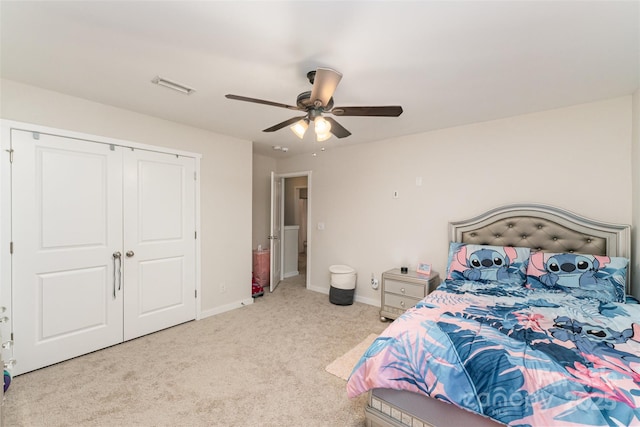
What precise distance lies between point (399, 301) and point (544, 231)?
1.67 meters

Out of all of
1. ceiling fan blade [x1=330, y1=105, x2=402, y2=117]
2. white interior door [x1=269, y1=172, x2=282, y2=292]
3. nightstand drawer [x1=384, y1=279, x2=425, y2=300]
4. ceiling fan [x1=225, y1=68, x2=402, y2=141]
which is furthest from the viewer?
white interior door [x1=269, y1=172, x2=282, y2=292]

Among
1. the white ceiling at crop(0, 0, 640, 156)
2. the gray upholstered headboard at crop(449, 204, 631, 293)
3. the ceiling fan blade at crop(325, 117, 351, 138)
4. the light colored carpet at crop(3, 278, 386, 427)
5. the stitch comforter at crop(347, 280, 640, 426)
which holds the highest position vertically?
the white ceiling at crop(0, 0, 640, 156)

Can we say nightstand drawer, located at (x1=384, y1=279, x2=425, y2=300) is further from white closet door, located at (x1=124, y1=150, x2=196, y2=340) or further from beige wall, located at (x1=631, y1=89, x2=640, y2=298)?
white closet door, located at (x1=124, y1=150, x2=196, y2=340)

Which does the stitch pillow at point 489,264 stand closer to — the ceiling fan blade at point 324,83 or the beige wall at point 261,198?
the ceiling fan blade at point 324,83

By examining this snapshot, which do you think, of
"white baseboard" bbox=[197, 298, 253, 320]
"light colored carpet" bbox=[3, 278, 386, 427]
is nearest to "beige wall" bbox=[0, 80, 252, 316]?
"white baseboard" bbox=[197, 298, 253, 320]

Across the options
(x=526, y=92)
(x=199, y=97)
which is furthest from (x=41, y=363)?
(x=526, y=92)

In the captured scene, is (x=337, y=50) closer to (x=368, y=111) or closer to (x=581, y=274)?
(x=368, y=111)

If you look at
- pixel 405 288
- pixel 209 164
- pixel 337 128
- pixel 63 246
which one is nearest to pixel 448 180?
pixel 405 288

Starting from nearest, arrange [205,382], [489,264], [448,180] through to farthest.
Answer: [205,382] → [489,264] → [448,180]

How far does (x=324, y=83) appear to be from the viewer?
1.64 metres

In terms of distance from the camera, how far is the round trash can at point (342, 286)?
393 cm

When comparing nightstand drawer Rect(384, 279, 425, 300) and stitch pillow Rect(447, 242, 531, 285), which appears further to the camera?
nightstand drawer Rect(384, 279, 425, 300)

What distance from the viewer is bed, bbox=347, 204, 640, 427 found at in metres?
1.15

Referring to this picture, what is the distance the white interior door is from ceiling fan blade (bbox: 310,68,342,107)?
269cm
